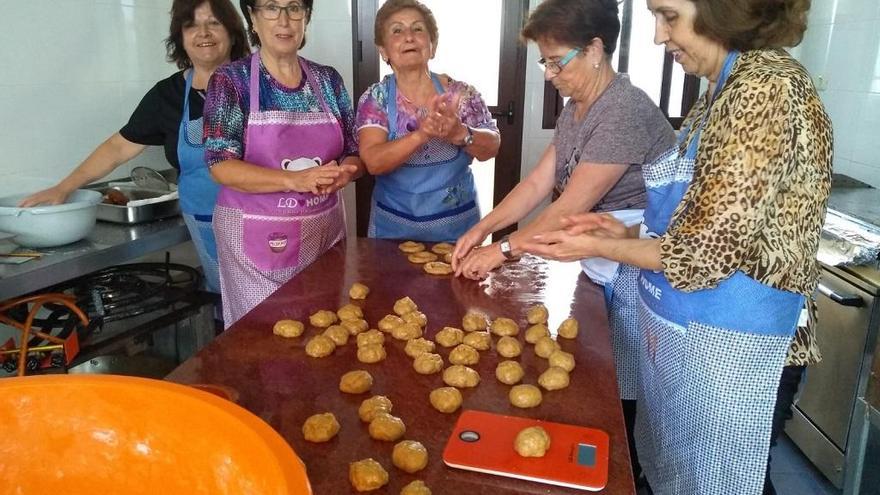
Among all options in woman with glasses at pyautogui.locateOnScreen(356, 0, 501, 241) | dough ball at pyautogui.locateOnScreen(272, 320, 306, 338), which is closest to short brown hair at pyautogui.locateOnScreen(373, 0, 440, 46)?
woman with glasses at pyautogui.locateOnScreen(356, 0, 501, 241)

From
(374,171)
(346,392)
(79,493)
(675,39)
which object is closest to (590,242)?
(675,39)

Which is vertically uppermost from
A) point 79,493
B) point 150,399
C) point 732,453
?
point 150,399

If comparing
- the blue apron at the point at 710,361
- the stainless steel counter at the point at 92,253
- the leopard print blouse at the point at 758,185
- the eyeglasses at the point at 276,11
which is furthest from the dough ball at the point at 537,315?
the stainless steel counter at the point at 92,253

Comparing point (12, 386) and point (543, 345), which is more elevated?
point (12, 386)

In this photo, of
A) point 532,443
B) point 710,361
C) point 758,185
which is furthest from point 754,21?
point 532,443

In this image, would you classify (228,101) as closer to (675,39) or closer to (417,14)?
(417,14)

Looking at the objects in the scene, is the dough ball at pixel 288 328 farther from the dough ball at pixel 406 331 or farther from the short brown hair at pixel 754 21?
the short brown hair at pixel 754 21

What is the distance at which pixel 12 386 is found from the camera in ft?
2.22

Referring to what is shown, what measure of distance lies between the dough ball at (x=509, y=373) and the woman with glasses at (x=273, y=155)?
0.85 metres

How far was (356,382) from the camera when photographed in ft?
3.96

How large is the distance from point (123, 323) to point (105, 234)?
14.0 inches

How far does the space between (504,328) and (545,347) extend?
0.12 metres

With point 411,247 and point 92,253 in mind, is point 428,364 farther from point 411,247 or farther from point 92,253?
point 92,253

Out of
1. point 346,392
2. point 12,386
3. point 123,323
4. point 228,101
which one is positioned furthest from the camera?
point 123,323
